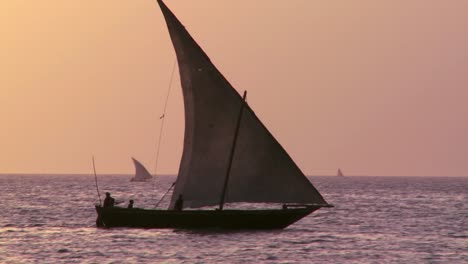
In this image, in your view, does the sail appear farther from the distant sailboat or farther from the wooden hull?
the wooden hull

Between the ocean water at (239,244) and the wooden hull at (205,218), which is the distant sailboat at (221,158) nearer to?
the wooden hull at (205,218)

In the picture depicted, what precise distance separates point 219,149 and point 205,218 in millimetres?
3428

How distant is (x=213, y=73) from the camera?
54.0 meters

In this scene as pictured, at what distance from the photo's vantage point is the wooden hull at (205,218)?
54.7 meters

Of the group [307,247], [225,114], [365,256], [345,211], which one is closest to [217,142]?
[225,114]

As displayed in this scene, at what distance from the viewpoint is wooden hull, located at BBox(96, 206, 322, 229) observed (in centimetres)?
5472

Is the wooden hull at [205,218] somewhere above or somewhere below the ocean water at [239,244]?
above

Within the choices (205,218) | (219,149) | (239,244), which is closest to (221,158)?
(219,149)

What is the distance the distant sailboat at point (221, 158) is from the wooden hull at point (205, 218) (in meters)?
0.05

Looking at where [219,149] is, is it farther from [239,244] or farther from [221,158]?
[239,244]

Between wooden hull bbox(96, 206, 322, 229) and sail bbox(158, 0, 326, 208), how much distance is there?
2.37 ft

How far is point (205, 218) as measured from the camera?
54.8 metres

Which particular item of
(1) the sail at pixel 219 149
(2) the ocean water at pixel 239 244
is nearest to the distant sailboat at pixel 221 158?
(1) the sail at pixel 219 149

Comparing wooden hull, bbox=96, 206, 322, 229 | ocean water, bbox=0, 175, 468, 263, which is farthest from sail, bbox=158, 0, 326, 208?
ocean water, bbox=0, 175, 468, 263
